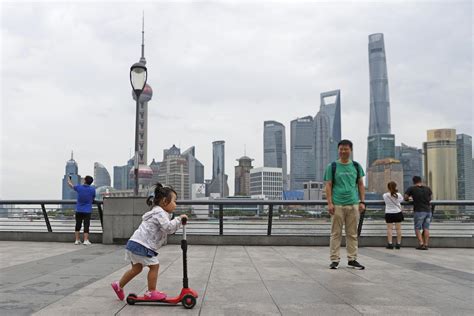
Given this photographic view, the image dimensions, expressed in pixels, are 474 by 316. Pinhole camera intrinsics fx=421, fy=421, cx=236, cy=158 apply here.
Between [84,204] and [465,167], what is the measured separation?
161 metres

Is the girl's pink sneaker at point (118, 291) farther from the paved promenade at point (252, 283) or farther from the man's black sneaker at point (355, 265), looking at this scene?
the man's black sneaker at point (355, 265)

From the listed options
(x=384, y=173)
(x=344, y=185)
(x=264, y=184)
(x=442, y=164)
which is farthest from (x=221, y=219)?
(x=384, y=173)

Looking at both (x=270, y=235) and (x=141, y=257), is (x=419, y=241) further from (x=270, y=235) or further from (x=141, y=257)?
(x=141, y=257)

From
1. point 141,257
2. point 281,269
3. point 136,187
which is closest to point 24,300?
point 141,257

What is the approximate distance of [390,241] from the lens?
1005 centimetres

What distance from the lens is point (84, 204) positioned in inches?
410

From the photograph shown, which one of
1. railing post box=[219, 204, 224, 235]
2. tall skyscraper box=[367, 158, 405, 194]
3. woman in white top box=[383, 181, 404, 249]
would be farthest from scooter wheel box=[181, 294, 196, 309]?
tall skyscraper box=[367, 158, 405, 194]

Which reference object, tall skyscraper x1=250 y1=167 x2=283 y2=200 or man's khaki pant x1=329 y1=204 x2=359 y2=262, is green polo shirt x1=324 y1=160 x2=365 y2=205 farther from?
tall skyscraper x1=250 y1=167 x2=283 y2=200

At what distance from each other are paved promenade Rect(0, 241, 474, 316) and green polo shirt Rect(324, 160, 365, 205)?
1.12 m

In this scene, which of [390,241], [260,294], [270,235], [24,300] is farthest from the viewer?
[270,235]

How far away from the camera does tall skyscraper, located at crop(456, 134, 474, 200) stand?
465ft

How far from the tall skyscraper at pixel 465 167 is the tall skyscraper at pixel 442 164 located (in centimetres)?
274

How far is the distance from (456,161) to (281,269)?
510 ft

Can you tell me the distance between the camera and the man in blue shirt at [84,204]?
10.3 m
